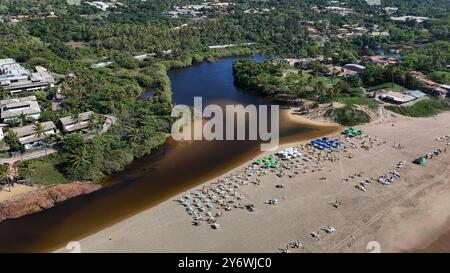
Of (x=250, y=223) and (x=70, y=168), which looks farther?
(x=70, y=168)

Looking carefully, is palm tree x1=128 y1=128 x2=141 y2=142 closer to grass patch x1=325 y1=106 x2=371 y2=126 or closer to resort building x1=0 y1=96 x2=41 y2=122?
resort building x1=0 y1=96 x2=41 y2=122

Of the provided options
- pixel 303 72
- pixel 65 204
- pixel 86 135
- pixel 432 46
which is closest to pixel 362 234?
pixel 65 204

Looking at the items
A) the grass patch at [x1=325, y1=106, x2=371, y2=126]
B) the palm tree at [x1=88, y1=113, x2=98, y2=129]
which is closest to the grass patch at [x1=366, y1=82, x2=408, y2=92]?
the grass patch at [x1=325, y1=106, x2=371, y2=126]

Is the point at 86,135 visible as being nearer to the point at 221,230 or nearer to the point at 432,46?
the point at 221,230

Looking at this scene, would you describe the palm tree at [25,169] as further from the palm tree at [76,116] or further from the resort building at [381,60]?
the resort building at [381,60]

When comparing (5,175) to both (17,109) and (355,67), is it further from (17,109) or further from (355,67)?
(355,67)

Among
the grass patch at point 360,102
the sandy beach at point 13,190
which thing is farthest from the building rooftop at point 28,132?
the grass patch at point 360,102

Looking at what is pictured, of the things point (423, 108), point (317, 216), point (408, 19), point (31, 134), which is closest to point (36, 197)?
point (31, 134)
